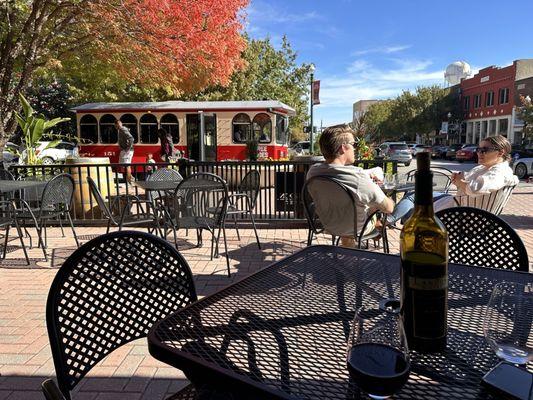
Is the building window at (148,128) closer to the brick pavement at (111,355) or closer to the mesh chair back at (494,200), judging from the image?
the brick pavement at (111,355)

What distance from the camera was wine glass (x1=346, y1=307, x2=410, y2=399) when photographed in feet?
2.86

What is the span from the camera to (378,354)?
934 millimetres

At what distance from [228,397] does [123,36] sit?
28.2ft

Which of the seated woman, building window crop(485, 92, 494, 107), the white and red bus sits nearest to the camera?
the seated woman

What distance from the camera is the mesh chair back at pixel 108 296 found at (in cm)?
145

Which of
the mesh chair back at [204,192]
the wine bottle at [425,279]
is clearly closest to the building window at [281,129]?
the mesh chair back at [204,192]

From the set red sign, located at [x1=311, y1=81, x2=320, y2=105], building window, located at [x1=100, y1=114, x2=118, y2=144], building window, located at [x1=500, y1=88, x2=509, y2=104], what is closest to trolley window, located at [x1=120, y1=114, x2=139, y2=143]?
building window, located at [x1=100, y1=114, x2=118, y2=144]

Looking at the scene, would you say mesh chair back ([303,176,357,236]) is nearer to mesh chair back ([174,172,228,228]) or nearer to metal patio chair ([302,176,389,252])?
metal patio chair ([302,176,389,252])

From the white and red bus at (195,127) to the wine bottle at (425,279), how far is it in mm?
13651

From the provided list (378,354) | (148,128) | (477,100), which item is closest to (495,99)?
(477,100)

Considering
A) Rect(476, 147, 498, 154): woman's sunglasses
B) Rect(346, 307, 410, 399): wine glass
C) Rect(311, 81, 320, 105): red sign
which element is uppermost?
Rect(311, 81, 320, 105): red sign

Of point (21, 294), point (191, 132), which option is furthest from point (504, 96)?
point (21, 294)

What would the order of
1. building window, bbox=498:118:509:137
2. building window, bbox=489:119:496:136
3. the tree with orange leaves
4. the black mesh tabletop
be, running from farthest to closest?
Answer: building window, bbox=489:119:496:136 → building window, bbox=498:118:509:137 → the tree with orange leaves → the black mesh tabletop

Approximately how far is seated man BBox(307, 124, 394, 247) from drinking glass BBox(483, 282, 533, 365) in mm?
2297
